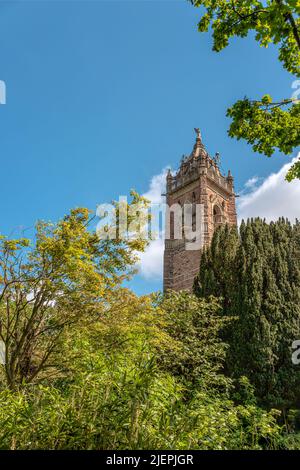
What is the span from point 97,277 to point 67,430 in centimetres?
337

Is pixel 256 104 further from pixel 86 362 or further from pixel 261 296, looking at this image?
pixel 261 296

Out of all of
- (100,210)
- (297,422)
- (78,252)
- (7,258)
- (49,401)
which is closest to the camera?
(49,401)

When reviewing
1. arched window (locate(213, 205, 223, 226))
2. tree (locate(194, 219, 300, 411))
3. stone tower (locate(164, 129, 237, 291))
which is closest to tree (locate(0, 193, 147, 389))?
tree (locate(194, 219, 300, 411))

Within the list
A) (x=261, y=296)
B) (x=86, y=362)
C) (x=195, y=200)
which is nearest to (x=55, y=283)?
(x=86, y=362)

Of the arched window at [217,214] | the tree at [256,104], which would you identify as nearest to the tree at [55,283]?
the tree at [256,104]

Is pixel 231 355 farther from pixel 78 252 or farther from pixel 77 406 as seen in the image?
pixel 77 406

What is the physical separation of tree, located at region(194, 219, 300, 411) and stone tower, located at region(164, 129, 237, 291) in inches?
279

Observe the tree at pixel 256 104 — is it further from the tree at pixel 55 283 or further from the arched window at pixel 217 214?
the arched window at pixel 217 214

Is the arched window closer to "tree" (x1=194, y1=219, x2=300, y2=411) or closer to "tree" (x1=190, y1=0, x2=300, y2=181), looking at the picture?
"tree" (x1=194, y1=219, x2=300, y2=411)

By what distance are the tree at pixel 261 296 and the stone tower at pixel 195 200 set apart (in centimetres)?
708

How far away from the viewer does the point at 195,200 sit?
87.4ft
